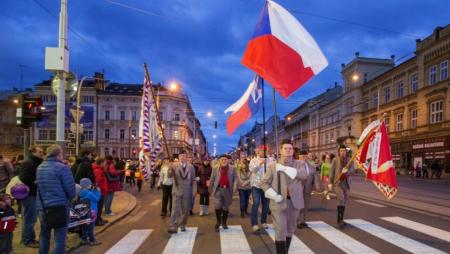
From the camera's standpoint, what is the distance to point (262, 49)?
7.99m

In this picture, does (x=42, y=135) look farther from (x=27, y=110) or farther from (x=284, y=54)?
(x=284, y=54)

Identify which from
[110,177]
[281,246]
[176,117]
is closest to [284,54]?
[281,246]

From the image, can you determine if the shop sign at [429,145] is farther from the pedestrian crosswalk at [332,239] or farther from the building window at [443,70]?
the pedestrian crosswalk at [332,239]

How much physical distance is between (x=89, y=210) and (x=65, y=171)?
2531 millimetres

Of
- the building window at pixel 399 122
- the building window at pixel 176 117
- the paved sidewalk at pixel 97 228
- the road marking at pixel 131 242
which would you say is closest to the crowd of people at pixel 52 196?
the paved sidewalk at pixel 97 228

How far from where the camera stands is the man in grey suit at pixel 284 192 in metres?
6.33

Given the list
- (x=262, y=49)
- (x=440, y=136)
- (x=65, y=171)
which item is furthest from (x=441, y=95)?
(x=65, y=171)

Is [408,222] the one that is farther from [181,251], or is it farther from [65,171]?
[65,171]

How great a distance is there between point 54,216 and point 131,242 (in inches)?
120

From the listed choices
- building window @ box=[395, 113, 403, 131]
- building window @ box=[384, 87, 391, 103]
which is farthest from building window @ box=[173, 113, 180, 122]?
building window @ box=[395, 113, 403, 131]

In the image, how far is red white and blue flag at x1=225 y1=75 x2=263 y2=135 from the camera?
9.67 m

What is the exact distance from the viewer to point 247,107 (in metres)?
10.1

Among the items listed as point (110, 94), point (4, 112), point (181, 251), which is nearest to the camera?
point (181, 251)

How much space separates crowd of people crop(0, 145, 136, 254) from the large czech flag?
379cm
